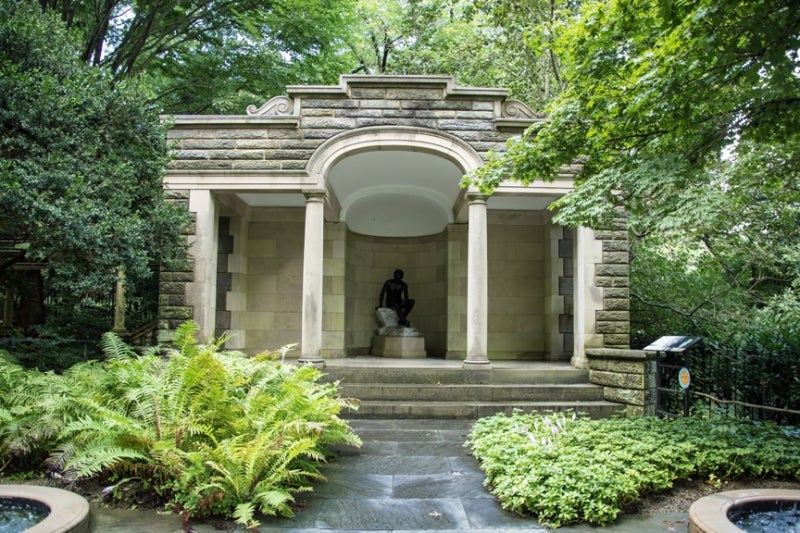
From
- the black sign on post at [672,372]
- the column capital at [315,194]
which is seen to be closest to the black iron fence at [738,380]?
the black sign on post at [672,372]

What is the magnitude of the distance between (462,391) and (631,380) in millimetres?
2361

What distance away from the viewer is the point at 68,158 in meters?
6.62

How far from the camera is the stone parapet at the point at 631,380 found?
296 inches

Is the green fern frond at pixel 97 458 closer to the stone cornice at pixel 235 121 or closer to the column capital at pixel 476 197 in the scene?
the stone cornice at pixel 235 121

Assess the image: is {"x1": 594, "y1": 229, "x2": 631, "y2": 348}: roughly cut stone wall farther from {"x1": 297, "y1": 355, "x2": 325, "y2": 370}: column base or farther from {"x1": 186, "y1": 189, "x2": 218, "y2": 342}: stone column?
{"x1": 186, "y1": 189, "x2": 218, "y2": 342}: stone column

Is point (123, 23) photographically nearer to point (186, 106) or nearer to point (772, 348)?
point (186, 106)

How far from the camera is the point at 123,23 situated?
12891 mm

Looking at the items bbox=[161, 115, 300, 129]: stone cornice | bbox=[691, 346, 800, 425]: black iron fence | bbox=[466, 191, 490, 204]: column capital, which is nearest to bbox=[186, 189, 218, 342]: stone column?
bbox=[161, 115, 300, 129]: stone cornice

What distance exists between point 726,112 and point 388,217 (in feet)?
27.1

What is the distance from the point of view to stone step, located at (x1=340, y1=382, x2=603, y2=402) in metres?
7.87

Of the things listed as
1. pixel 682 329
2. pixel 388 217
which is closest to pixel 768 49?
pixel 682 329

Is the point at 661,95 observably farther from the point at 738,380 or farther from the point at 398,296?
the point at 398,296

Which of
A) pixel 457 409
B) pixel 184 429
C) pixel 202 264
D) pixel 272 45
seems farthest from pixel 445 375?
pixel 272 45

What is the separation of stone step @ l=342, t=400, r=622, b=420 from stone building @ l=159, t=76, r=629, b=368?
1.04 m
